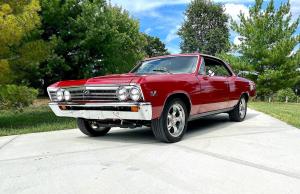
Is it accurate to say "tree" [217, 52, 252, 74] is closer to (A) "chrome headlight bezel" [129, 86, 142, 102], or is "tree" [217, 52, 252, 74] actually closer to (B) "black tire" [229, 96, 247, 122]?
(B) "black tire" [229, 96, 247, 122]

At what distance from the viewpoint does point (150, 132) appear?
8.02 m

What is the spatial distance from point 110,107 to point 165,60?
2.09 meters

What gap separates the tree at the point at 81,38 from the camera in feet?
53.6

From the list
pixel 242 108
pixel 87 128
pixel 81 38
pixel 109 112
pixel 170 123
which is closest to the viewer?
pixel 109 112

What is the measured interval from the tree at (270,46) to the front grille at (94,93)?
20828mm

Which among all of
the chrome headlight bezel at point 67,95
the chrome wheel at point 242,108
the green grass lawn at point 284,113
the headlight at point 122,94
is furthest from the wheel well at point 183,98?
the green grass lawn at point 284,113

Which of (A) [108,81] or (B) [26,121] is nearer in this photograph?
(A) [108,81]

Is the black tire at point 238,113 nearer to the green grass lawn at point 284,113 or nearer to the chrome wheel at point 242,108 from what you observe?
the chrome wheel at point 242,108

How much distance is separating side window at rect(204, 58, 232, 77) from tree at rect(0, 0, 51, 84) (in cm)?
443

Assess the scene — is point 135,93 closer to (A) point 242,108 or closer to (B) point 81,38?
(A) point 242,108

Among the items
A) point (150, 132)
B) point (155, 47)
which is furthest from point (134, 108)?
point (155, 47)

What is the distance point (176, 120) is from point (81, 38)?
1132 cm

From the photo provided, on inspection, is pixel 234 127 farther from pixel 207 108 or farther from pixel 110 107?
pixel 110 107

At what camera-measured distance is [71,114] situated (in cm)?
684
